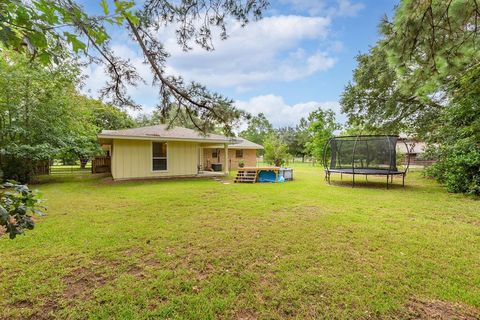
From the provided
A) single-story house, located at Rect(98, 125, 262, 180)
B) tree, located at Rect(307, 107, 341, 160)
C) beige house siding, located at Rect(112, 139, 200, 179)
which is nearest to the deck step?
single-story house, located at Rect(98, 125, 262, 180)

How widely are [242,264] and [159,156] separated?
391 inches

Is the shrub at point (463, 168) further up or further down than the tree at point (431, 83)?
further down

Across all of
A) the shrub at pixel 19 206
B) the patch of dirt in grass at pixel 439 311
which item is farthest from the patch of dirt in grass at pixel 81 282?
the patch of dirt in grass at pixel 439 311

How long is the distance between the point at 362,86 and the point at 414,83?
9.39 metres

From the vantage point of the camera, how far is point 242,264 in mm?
2807

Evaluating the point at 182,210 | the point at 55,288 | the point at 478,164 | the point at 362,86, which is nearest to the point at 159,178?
the point at 182,210

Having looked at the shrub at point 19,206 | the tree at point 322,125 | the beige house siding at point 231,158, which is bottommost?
the shrub at point 19,206

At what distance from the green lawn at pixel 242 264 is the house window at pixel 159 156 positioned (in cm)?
653

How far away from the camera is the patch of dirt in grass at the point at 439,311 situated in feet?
6.39

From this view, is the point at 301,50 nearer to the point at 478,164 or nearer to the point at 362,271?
the point at 478,164

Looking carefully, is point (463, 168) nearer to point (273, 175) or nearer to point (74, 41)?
point (273, 175)

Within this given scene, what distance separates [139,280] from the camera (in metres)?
2.46

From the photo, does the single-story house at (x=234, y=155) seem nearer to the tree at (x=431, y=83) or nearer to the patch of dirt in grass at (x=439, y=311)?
the tree at (x=431, y=83)

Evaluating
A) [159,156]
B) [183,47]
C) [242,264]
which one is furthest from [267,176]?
[242,264]
